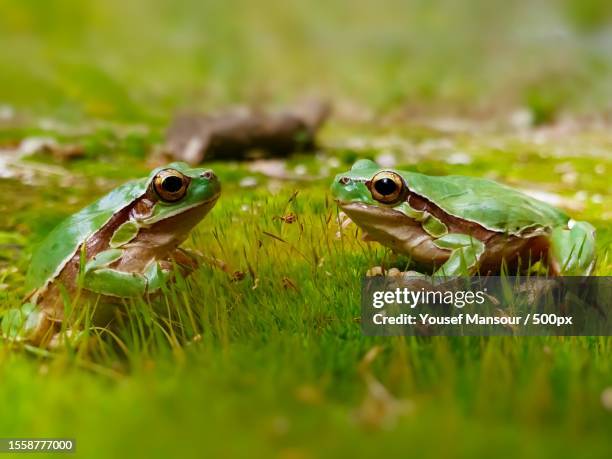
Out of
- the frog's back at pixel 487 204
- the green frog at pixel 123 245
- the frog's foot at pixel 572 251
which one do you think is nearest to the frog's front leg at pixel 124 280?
the green frog at pixel 123 245

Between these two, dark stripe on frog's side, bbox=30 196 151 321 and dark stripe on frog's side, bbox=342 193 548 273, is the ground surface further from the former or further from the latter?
dark stripe on frog's side, bbox=30 196 151 321

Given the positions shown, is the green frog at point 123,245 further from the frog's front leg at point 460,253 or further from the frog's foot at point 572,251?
the frog's foot at point 572,251

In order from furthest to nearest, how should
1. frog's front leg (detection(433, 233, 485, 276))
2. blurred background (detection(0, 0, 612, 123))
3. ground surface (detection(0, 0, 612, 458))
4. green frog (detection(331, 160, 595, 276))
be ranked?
blurred background (detection(0, 0, 612, 123)) → green frog (detection(331, 160, 595, 276)) → frog's front leg (detection(433, 233, 485, 276)) → ground surface (detection(0, 0, 612, 458))

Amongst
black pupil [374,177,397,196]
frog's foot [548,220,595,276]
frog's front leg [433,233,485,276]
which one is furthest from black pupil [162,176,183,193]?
frog's foot [548,220,595,276]

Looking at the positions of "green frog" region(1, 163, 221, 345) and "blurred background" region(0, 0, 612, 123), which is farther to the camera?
"blurred background" region(0, 0, 612, 123)

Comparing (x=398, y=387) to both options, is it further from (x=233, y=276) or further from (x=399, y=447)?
(x=233, y=276)

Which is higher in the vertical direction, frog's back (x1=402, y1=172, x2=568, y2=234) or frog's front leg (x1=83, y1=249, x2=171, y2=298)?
frog's back (x1=402, y1=172, x2=568, y2=234)

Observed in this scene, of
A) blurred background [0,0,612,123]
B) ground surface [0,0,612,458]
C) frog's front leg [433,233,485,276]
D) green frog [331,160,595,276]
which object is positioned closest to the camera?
ground surface [0,0,612,458]
